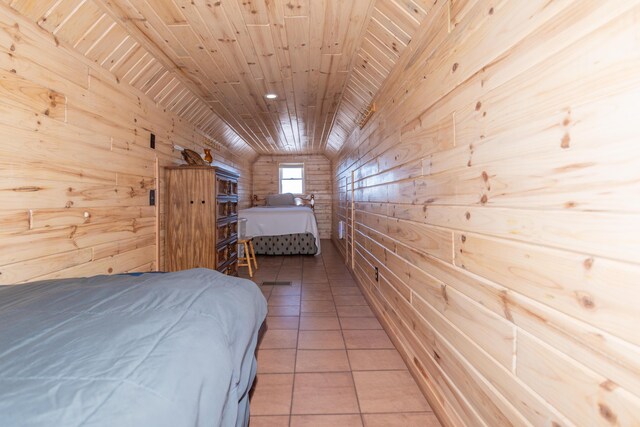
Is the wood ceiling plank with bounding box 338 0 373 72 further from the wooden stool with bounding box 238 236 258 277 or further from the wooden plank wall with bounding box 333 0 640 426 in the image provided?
the wooden stool with bounding box 238 236 258 277

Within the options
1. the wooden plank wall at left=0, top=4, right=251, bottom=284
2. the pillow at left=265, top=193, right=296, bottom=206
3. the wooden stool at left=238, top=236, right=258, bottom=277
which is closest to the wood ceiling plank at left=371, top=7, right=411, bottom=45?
the wooden plank wall at left=0, top=4, right=251, bottom=284

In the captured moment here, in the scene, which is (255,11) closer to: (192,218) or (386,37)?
(386,37)

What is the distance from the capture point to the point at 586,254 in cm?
71

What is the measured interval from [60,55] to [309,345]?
235cm

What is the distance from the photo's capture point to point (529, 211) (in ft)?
2.87

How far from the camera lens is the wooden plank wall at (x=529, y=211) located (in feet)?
2.09

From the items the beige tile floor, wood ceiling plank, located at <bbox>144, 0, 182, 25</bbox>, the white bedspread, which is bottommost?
the beige tile floor

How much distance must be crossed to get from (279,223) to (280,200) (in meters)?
1.75

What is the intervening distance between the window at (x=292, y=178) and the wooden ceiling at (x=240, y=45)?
14.3ft

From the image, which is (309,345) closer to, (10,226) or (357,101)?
(10,226)

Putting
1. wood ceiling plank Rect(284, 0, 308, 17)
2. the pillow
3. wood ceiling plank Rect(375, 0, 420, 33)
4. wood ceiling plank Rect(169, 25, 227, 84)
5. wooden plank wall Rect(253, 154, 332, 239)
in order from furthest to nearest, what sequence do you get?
1. wooden plank wall Rect(253, 154, 332, 239)
2. the pillow
3. wood ceiling plank Rect(169, 25, 227, 84)
4. wood ceiling plank Rect(284, 0, 308, 17)
5. wood ceiling plank Rect(375, 0, 420, 33)

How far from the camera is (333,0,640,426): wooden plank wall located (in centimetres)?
64

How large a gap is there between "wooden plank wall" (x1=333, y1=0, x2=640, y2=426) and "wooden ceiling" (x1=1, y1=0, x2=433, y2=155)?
501 millimetres

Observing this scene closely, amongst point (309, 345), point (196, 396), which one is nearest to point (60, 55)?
point (196, 396)
